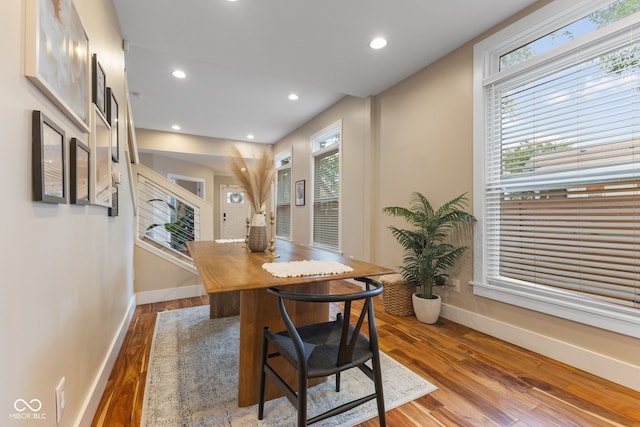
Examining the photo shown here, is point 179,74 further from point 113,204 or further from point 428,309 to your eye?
point 428,309

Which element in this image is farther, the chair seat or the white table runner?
the white table runner

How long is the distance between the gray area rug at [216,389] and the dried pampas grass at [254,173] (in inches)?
45.8

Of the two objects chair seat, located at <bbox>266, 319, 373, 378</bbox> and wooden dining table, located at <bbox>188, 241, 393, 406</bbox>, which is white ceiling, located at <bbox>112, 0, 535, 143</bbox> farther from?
chair seat, located at <bbox>266, 319, 373, 378</bbox>

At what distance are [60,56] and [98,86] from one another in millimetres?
616

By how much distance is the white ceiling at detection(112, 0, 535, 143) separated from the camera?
2.15 meters

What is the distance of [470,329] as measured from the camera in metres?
2.50

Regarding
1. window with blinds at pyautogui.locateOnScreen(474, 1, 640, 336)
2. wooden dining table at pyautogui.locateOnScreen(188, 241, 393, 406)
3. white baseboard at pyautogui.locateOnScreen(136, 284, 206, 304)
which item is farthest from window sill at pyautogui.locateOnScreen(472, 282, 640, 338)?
white baseboard at pyautogui.locateOnScreen(136, 284, 206, 304)

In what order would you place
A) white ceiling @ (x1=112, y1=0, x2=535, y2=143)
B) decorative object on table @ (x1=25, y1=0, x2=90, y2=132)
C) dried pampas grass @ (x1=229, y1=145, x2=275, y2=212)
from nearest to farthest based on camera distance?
decorative object on table @ (x1=25, y1=0, x2=90, y2=132)
dried pampas grass @ (x1=229, y1=145, x2=275, y2=212)
white ceiling @ (x1=112, y1=0, x2=535, y2=143)

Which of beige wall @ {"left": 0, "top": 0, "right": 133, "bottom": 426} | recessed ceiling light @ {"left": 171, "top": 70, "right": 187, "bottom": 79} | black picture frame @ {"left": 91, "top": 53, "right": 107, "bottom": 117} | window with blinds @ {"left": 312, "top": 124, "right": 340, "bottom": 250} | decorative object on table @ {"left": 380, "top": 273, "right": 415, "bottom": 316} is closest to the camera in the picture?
beige wall @ {"left": 0, "top": 0, "right": 133, "bottom": 426}

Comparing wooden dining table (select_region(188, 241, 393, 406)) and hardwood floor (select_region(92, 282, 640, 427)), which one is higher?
wooden dining table (select_region(188, 241, 393, 406))

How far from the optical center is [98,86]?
1.54 m

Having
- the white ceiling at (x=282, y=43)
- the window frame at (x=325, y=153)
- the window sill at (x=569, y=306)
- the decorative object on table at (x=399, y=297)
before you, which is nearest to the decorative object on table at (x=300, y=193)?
the window frame at (x=325, y=153)

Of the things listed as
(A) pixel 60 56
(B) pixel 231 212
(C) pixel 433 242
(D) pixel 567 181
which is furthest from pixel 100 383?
(B) pixel 231 212

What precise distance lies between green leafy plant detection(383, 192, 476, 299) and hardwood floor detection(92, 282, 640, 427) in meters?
0.52
